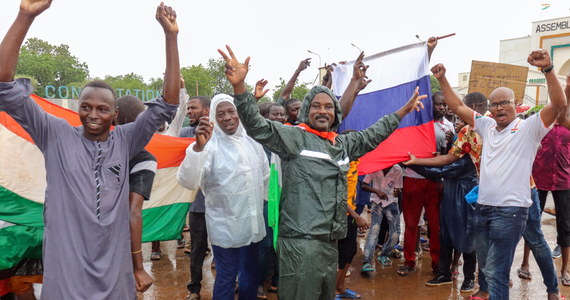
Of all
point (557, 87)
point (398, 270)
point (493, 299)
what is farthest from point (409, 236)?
point (557, 87)

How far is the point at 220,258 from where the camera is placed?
11.6 ft

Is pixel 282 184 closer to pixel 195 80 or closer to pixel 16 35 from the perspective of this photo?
pixel 16 35

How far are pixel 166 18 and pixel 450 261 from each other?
4.03 meters

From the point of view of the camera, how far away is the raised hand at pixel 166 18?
2344 mm

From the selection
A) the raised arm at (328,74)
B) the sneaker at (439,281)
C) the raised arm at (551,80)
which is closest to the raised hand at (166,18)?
the raised arm at (551,80)

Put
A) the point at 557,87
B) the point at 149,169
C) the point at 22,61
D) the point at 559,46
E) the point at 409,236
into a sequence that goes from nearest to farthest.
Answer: the point at 149,169 < the point at 557,87 < the point at 409,236 < the point at 559,46 < the point at 22,61

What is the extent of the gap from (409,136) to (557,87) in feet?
5.47

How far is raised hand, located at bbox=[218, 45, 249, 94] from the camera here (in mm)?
2580

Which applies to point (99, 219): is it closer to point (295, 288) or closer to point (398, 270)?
point (295, 288)

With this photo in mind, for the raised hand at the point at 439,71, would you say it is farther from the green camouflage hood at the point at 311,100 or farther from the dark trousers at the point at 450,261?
the dark trousers at the point at 450,261

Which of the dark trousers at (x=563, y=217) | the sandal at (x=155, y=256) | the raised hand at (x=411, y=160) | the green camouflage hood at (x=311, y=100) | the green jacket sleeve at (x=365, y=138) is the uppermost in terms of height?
the green camouflage hood at (x=311, y=100)

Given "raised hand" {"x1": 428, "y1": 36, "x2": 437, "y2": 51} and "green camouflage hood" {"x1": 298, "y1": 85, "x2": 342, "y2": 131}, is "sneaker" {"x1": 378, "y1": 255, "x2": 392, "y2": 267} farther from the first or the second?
"green camouflage hood" {"x1": 298, "y1": 85, "x2": 342, "y2": 131}

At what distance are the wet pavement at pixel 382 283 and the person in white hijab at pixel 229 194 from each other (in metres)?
1.05

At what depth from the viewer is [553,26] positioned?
3662 cm
